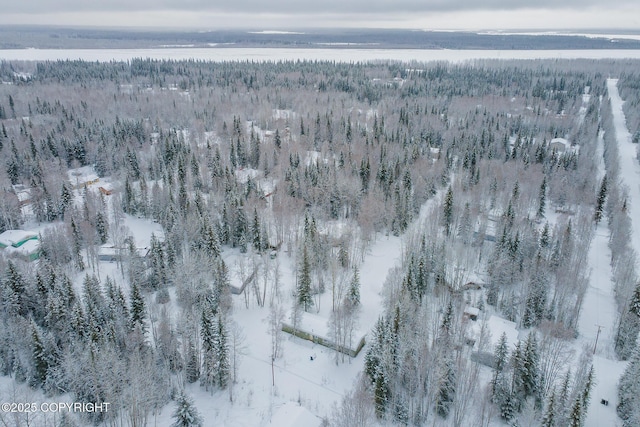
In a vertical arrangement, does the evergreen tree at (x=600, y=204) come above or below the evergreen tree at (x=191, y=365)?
above

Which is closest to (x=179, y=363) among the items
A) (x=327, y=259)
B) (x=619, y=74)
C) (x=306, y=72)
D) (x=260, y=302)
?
(x=260, y=302)

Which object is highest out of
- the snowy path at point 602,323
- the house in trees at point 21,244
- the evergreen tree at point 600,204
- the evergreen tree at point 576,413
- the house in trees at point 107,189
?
the evergreen tree at point 600,204

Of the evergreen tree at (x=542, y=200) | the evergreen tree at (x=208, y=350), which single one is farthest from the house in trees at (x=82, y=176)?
the evergreen tree at (x=542, y=200)

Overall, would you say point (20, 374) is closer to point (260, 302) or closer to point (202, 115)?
point (260, 302)

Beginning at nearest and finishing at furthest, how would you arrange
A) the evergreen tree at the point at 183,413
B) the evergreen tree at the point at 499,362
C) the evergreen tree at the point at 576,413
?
the evergreen tree at the point at 576,413
the evergreen tree at the point at 183,413
the evergreen tree at the point at 499,362

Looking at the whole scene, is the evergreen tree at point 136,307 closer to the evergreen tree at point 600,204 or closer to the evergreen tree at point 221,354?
the evergreen tree at point 221,354

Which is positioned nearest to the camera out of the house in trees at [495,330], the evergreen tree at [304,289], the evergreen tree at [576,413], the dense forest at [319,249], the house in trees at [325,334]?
the evergreen tree at [576,413]

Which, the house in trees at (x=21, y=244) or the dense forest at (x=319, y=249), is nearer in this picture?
the dense forest at (x=319, y=249)

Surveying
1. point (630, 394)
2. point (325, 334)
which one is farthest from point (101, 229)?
point (630, 394)
